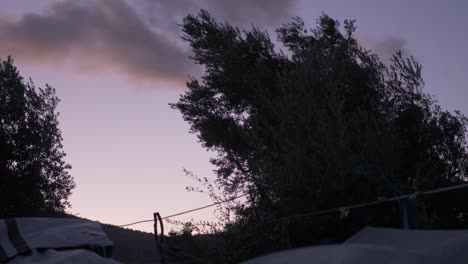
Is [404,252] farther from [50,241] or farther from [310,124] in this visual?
[310,124]

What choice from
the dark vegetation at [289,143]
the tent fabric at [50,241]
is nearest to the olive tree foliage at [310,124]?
the dark vegetation at [289,143]

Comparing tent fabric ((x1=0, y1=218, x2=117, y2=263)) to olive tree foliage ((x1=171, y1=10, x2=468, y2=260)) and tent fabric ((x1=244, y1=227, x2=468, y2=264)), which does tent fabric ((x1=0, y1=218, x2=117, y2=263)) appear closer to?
tent fabric ((x1=244, y1=227, x2=468, y2=264))

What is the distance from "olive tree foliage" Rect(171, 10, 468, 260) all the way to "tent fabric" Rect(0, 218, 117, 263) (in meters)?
4.76

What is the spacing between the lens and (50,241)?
7938mm

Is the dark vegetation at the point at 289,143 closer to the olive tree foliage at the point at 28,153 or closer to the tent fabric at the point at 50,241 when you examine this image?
the olive tree foliage at the point at 28,153

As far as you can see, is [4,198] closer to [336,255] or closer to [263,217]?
[263,217]

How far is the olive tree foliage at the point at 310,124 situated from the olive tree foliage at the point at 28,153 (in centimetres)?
481

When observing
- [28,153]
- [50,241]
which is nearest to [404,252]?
[50,241]

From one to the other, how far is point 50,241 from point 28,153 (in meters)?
12.9

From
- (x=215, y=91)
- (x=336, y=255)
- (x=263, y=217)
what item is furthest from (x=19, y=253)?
(x=215, y=91)

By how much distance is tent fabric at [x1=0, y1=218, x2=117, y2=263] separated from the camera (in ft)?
24.2

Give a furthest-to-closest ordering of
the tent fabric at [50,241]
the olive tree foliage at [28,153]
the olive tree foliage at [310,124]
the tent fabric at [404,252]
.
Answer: the olive tree foliage at [28,153] → the olive tree foliage at [310,124] → the tent fabric at [50,241] → the tent fabric at [404,252]

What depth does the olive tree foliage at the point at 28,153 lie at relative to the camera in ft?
63.2

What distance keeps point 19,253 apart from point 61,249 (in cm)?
54
